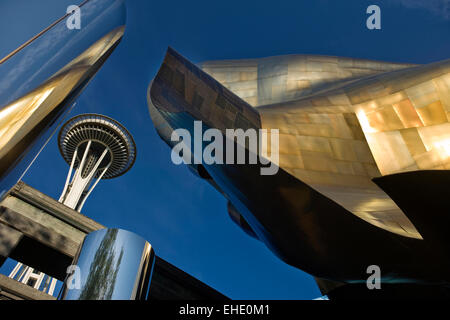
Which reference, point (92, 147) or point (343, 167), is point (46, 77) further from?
point (92, 147)

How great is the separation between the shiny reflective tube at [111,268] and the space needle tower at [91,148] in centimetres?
3185

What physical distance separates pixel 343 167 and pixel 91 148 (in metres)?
35.5

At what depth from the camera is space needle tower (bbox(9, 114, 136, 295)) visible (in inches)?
1363

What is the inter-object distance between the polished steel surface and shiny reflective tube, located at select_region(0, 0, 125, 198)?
3866mm

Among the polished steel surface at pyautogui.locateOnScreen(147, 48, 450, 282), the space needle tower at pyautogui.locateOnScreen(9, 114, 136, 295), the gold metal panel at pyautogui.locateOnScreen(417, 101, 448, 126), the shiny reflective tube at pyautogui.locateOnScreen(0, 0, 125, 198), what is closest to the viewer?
the shiny reflective tube at pyautogui.locateOnScreen(0, 0, 125, 198)

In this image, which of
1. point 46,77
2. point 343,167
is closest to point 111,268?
point 46,77

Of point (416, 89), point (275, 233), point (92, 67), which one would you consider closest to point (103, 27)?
point (92, 67)

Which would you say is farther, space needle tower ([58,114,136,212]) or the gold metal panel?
space needle tower ([58,114,136,212])

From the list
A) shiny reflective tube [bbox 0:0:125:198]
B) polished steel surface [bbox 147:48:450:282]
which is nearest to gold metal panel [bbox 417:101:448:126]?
polished steel surface [bbox 147:48:450:282]

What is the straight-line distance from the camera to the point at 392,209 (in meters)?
5.15

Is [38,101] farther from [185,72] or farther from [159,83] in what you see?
[185,72]

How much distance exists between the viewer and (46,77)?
0.89 metres

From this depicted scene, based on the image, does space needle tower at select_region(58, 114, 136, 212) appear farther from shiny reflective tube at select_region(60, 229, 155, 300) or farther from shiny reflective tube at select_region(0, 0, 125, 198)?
shiny reflective tube at select_region(0, 0, 125, 198)

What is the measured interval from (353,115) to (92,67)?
6579mm
